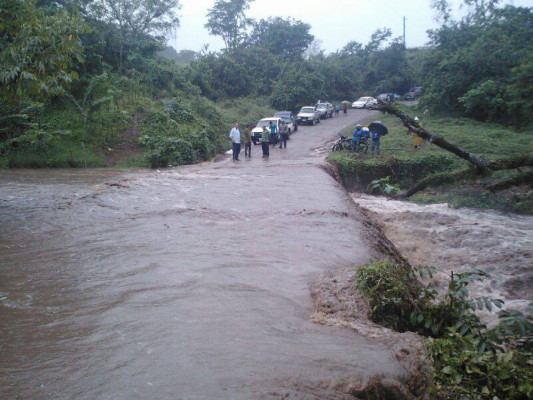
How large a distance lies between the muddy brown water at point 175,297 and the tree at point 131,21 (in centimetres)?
1770

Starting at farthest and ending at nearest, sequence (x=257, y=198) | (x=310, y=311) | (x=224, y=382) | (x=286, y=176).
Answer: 1. (x=286, y=176)
2. (x=257, y=198)
3. (x=310, y=311)
4. (x=224, y=382)

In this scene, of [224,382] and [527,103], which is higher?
[527,103]

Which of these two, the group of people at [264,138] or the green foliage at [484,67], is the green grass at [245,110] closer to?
the group of people at [264,138]

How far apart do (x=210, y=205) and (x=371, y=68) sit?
163 ft

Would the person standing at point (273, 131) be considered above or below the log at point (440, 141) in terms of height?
above

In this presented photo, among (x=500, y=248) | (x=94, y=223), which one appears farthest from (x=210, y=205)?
(x=500, y=248)

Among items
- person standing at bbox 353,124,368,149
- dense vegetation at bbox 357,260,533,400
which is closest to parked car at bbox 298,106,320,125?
person standing at bbox 353,124,368,149

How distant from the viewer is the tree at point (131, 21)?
27.6 meters

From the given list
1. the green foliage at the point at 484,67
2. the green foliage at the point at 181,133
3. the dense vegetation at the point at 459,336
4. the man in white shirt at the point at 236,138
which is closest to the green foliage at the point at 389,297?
the dense vegetation at the point at 459,336

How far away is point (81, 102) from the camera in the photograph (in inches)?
928

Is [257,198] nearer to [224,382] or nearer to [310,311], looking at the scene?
[310,311]

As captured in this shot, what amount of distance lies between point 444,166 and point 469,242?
29.0ft

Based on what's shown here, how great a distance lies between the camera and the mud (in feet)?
30.9

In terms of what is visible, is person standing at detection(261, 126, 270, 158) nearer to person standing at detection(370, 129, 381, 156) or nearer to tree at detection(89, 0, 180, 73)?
person standing at detection(370, 129, 381, 156)
